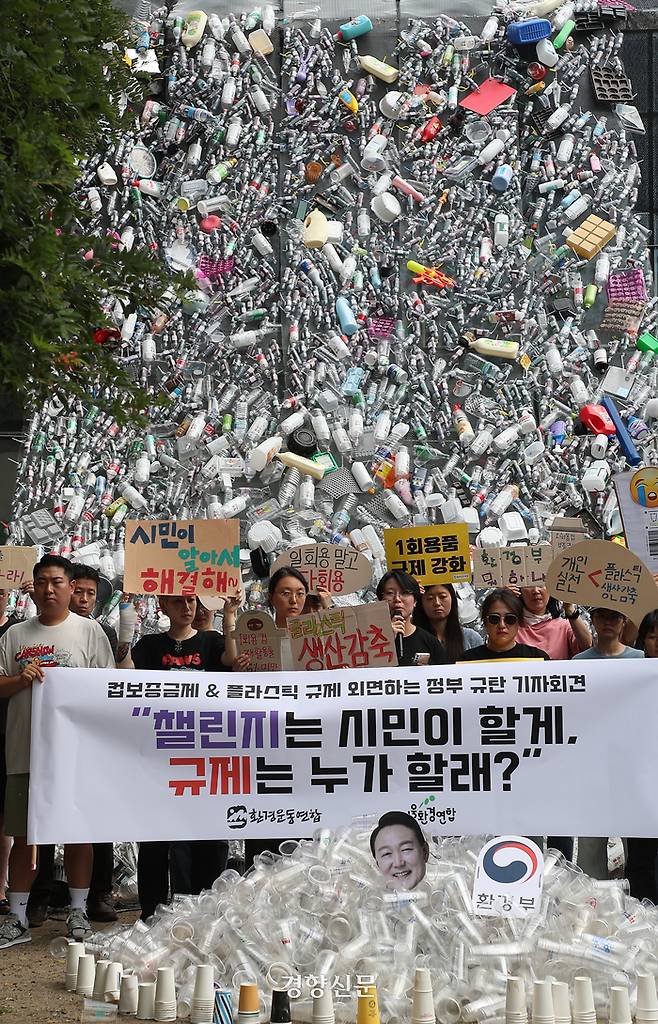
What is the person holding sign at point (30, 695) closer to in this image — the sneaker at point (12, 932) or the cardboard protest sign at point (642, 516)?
the sneaker at point (12, 932)

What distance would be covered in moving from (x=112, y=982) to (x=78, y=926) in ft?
4.15

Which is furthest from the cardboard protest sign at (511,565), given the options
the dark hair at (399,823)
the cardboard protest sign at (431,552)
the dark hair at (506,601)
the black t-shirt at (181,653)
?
the dark hair at (399,823)

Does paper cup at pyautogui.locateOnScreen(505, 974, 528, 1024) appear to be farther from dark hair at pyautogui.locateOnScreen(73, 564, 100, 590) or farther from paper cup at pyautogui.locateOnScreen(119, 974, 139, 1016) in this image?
dark hair at pyautogui.locateOnScreen(73, 564, 100, 590)

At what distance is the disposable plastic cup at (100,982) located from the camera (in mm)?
4559

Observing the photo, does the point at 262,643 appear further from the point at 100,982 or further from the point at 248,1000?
the point at 248,1000

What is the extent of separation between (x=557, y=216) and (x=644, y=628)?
17.0ft

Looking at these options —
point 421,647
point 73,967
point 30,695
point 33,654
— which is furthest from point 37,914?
point 421,647

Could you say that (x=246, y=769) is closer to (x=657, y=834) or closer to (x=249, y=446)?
(x=657, y=834)

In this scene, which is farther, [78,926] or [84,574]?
[84,574]

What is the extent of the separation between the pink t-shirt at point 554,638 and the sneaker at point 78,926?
2.42 m

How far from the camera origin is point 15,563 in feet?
Answer: 24.2

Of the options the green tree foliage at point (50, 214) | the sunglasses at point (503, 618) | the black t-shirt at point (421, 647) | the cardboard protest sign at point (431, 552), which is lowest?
the black t-shirt at point (421, 647)

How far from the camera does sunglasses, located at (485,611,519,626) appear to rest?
554cm

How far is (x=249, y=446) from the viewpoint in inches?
374
